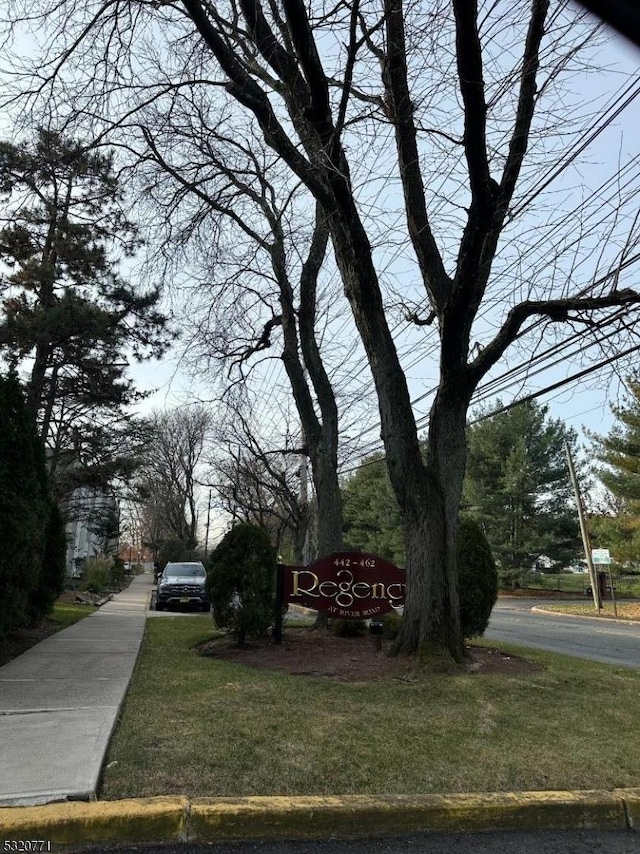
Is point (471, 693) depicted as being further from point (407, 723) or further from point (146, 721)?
point (146, 721)

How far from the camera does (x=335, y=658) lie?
8.60 meters

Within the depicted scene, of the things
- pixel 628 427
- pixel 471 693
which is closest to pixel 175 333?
A: pixel 471 693

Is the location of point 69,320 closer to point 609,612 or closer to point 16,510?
point 16,510

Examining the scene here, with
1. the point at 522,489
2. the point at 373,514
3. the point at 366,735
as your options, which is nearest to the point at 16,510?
the point at 366,735

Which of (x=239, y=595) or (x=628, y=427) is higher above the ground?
(x=628, y=427)

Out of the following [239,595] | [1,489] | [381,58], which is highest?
[381,58]

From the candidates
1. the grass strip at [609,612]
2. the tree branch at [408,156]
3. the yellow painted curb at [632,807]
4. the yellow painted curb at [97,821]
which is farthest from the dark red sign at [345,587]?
the grass strip at [609,612]

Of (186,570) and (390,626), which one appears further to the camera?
(186,570)

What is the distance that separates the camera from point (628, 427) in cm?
2980

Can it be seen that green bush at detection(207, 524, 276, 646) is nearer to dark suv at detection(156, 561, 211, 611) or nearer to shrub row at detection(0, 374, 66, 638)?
shrub row at detection(0, 374, 66, 638)

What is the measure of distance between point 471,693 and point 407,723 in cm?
124

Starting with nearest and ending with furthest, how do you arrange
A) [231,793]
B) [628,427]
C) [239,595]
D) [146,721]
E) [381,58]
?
1. [231,793]
2. [146,721]
3. [381,58]
4. [239,595]
5. [628,427]

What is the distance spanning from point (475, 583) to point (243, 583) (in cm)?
335

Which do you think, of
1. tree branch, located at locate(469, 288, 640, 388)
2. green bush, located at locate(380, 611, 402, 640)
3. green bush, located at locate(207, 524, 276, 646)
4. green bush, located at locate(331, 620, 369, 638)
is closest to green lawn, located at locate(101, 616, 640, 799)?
green bush, located at locate(207, 524, 276, 646)
